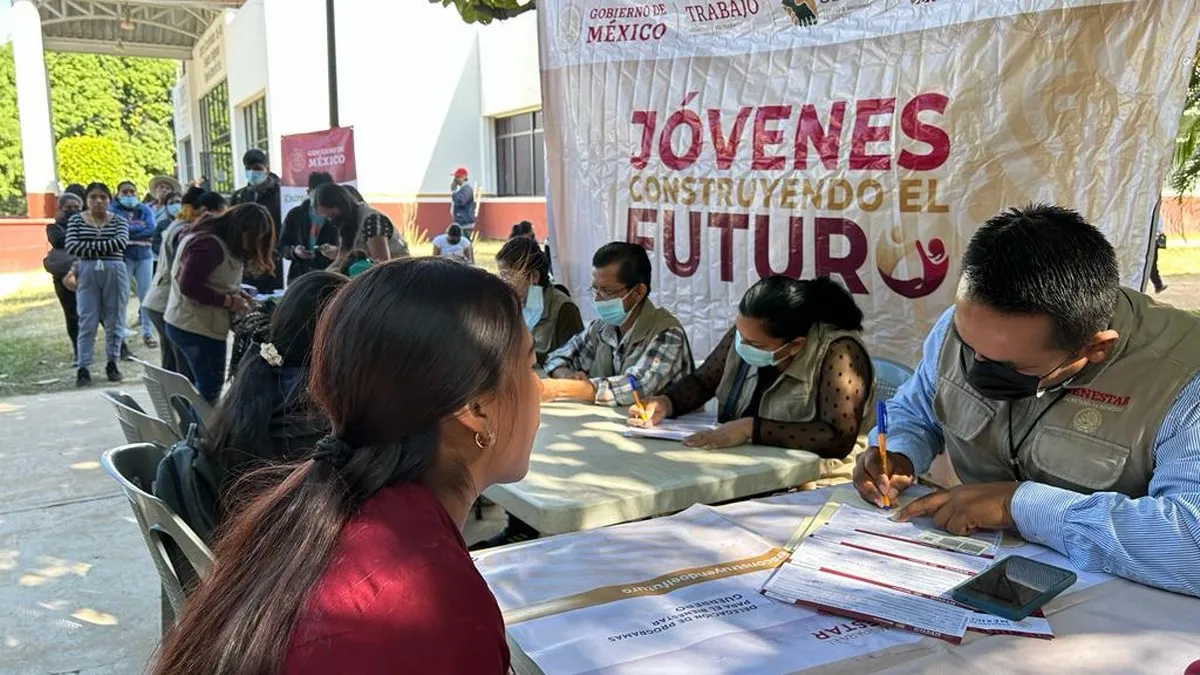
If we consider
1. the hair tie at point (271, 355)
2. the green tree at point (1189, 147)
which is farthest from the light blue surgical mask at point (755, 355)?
the green tree at point (1189, 147)

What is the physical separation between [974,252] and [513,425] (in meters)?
0.97

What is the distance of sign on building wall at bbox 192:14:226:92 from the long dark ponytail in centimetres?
1791

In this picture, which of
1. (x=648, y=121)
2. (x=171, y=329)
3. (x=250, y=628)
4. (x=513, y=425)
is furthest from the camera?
(x=171, y=329)

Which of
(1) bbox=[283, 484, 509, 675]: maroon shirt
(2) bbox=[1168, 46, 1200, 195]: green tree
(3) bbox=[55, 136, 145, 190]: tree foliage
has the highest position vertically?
(3) bbox=[55, 136, 145, 190]: tree foliage

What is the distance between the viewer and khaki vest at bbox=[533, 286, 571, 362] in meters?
4.23

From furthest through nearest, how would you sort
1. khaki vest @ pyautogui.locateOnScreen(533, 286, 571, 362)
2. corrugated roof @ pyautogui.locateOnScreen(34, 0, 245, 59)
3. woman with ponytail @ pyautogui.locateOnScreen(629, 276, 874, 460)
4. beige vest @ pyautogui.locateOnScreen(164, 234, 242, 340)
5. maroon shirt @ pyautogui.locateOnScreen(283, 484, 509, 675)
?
corrugated roof @ pyautogui.locateOnScreen(34, 0, 245, 59), beige vest @ pyautogui.locateOnScreen(164, 234, 242, 340), khaki vest @ pyautogui.locateOnScreen(533, 286, 571, 362), woman with ponytail @ pyautogui.locateOnScreen(629, 276, 874, 460), maroon shirt @ pyautogui.locateOnScreen(283, 484, 509, 675)

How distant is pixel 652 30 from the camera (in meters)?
3.82

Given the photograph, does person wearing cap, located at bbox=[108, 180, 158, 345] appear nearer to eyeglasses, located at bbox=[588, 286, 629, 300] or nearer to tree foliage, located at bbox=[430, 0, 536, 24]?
tree foliage, located at bbox=[430, 0, 536, 24]

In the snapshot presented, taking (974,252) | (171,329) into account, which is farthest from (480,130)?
(974,252)

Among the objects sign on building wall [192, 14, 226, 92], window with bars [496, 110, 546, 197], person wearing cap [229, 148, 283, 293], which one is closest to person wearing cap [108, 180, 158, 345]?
person wearing cap [229, 148, 283, 293]

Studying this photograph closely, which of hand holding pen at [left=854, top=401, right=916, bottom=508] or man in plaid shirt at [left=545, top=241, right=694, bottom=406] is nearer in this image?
hand holding pen at [left=854, top=401, right=916, bottom=508]

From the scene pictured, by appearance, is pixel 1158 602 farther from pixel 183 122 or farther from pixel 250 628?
pixel 183 122

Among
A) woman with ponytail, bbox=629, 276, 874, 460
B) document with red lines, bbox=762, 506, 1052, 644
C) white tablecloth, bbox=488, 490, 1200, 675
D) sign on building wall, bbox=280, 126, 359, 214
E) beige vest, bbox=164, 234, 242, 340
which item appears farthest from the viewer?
sign on building wall, bbox=280, 126, 359, 214

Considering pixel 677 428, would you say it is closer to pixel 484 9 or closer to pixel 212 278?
pixel 484 9
